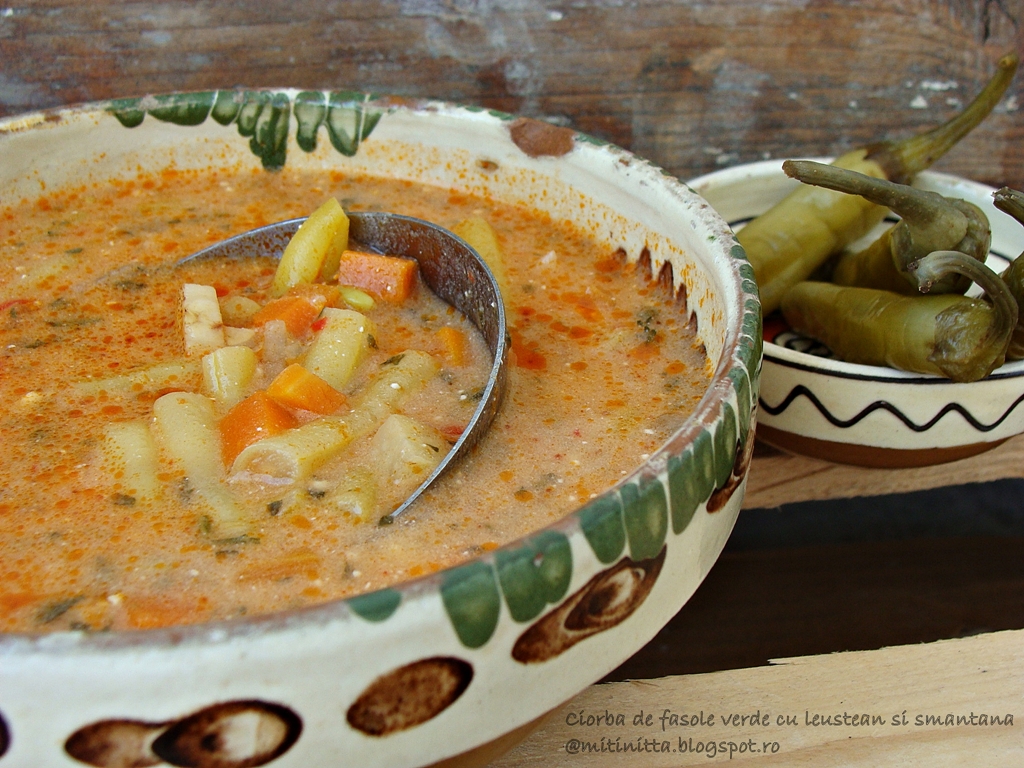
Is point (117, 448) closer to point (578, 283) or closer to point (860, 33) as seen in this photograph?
point (578, 283)

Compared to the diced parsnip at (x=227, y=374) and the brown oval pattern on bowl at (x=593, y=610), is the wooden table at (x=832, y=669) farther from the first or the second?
the diced parsnip at (x=227, y=374)

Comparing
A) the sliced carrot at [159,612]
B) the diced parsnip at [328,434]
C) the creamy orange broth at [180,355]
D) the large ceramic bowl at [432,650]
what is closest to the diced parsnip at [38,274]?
the creamy orange broth at [180,355]

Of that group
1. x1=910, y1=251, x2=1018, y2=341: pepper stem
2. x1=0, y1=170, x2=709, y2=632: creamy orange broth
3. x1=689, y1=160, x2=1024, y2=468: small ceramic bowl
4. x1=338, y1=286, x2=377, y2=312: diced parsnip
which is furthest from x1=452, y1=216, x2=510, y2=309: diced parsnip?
x1=910, y1=251, x2=1018, y2=341: pepper stem

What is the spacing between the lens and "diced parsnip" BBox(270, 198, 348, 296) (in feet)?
3.90

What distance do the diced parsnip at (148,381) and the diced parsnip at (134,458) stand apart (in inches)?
2.7

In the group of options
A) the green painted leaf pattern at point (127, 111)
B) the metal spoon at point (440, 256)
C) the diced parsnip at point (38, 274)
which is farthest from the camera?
the green painted leaf pattern at point (127, 111)

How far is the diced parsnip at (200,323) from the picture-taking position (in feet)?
3.51

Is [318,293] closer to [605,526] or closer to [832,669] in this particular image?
[605,526]

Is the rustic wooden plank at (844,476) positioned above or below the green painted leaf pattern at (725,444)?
below

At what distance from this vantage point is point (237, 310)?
3.74 ft

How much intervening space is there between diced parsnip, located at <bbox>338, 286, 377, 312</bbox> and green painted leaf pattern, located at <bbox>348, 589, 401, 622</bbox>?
632mm

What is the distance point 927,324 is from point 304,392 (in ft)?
2.60

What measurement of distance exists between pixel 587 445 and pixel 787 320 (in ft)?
2.36

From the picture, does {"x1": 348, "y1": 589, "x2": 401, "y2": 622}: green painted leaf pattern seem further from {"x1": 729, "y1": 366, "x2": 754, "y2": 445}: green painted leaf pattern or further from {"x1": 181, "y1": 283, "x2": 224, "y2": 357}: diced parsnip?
{"x1": 181, "y1": 283, "x2": 224, "y2": 357}: diced parsnip
